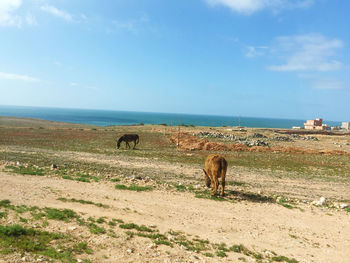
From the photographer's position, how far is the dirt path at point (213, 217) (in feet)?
30.4

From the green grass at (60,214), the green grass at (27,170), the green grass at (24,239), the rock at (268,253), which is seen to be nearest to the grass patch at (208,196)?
the rock at (268,253)

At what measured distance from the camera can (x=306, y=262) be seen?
8219 mm

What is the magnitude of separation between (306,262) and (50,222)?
9453mm

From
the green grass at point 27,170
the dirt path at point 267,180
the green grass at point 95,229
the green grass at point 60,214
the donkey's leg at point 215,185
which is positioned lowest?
the dirt path at point 267,180

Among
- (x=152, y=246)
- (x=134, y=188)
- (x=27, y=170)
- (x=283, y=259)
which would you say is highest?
(x=27, y=170)

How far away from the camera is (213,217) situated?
11.5 meters

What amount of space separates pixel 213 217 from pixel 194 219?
979 mm

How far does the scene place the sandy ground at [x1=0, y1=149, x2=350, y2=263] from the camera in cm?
844

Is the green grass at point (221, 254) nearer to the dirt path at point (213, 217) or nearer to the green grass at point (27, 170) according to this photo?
the dirt path at point (213, 217)

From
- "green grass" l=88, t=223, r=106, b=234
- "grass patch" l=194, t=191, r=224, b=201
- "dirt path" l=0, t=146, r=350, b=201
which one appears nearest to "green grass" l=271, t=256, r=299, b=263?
"grass patch" l=194, t=191, r=224, b=201

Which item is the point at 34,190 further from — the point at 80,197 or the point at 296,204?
the point at 296,204

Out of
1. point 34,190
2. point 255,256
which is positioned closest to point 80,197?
point 34,190

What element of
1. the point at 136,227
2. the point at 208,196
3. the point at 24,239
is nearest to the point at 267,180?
the point at 208,196

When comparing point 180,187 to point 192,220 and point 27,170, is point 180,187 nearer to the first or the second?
point 192,220
